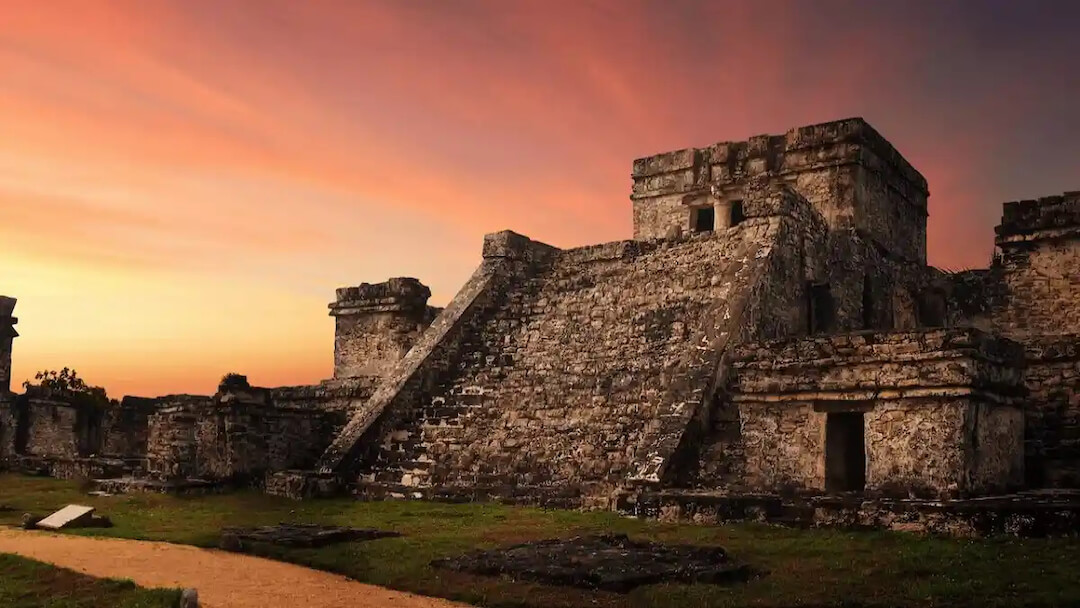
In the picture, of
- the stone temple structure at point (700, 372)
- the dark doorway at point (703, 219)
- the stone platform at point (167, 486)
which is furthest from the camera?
the dark doorway at point (703, 219)

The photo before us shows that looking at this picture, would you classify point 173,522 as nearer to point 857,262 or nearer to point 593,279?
point 593,279

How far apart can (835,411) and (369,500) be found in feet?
23.1

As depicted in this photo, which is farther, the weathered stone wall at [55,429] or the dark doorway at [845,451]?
the weathered stone wall at [55,429]

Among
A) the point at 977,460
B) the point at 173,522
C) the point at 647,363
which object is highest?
the point at 647,363

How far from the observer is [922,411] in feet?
34.7

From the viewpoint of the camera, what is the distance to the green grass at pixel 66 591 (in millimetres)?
7992

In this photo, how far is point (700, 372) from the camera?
1388 centimetres

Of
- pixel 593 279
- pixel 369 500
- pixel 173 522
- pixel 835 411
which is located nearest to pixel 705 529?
pixel 835 411

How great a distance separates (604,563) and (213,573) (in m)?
3.75

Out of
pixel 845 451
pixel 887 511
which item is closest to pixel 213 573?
pixel 887 511

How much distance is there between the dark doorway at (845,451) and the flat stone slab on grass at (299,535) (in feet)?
16.2

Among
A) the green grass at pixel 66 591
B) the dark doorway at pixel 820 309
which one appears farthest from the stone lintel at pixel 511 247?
the green grass at pixel 66 591

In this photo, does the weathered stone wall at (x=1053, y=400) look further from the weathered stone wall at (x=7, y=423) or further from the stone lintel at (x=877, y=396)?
the weathered stone wall at (x=7, y=423)

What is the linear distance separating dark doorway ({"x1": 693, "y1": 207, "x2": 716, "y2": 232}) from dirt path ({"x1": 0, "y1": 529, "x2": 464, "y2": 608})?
15.0 m
